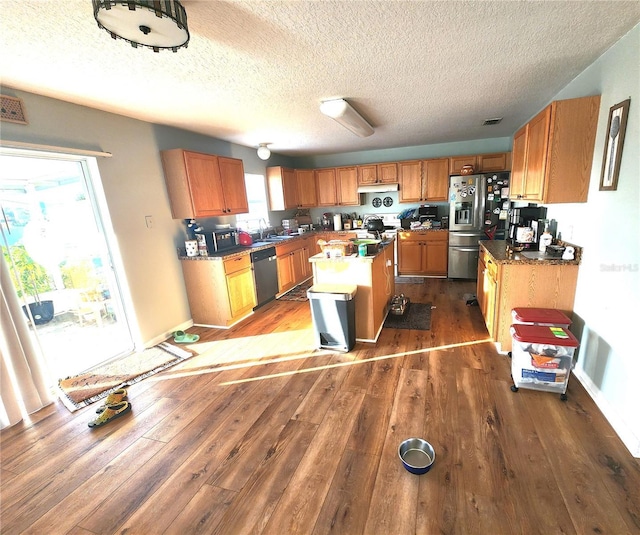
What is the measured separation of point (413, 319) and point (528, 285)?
1.35 metres

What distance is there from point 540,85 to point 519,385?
2629mm

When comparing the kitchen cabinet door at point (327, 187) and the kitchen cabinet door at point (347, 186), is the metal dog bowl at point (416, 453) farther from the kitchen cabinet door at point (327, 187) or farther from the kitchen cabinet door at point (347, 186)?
the kitchen cabinet door at point (327, 187)

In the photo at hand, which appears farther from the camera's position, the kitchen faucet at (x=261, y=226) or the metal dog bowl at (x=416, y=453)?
the kitchen faucet at (x=261, y=226)

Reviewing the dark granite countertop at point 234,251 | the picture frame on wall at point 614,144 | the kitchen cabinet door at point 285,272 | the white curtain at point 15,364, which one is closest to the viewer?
the picture frame on wall at point 614,144

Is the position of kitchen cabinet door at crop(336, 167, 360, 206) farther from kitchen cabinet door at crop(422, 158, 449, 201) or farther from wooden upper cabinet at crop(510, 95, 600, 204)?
wooden upper cabinet at crop(510, 95, 600, 204)

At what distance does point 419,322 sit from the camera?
11.6 ft

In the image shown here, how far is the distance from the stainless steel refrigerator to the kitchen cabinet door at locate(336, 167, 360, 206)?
5.95 feet

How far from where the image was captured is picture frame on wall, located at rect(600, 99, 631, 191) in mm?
1834

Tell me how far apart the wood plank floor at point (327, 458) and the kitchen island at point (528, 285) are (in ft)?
1.26

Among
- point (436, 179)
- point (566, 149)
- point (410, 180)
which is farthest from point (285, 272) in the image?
point (566, 149)

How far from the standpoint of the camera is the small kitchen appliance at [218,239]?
3693 mm

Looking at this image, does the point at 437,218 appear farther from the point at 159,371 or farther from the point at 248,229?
the point at 159,371

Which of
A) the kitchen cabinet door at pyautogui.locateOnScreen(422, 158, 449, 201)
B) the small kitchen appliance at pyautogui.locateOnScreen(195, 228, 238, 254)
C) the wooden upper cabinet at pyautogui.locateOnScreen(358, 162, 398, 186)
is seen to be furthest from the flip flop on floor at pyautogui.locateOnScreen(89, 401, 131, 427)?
the kitchen cabinet door at pyautogui.locateOnScreen(422, 158, 449, 201)

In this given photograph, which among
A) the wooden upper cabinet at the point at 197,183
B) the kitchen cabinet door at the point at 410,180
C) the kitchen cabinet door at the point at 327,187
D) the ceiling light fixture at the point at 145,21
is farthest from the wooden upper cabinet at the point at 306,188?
the ceiling light fixture at the point at 145,21
